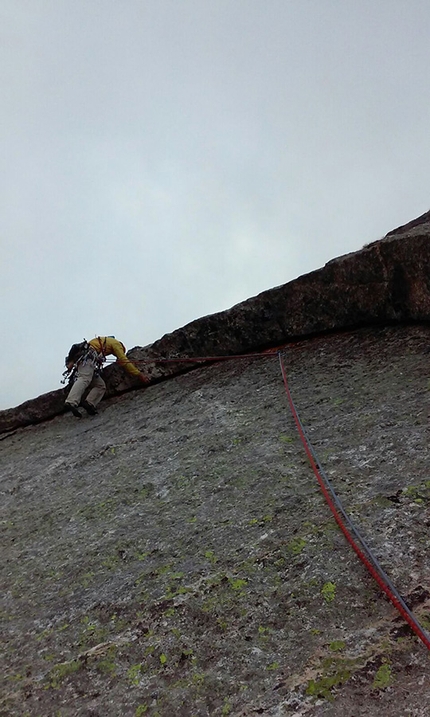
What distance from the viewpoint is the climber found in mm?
7879

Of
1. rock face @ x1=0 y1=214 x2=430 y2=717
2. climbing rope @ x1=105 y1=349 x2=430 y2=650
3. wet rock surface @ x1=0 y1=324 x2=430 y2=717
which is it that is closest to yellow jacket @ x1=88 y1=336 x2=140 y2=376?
rock face @ x1=0 y1=214 x2=430 y2=717

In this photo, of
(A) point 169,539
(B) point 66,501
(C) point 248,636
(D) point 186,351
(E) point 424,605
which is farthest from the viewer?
(D) point 186,351

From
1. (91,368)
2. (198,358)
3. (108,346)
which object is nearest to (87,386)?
(91,368)

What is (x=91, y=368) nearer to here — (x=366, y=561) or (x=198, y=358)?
(x=198, y=358)

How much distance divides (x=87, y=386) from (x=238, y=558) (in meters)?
5.17

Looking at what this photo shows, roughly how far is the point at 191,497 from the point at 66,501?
1.64 meters

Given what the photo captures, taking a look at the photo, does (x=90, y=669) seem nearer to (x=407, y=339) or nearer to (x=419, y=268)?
(x=407, y=339)

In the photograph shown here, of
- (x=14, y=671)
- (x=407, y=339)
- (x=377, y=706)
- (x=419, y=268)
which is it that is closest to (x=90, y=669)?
(x=14, y=671)

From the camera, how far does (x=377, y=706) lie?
223 centimetres

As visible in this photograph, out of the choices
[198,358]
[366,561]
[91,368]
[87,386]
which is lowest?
[366,561]

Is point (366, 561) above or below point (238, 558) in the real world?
below

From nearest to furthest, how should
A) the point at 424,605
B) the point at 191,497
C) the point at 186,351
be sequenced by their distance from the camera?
the point at 424,605, the point at 191,497, the point at 186,351

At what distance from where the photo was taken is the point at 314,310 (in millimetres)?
6734

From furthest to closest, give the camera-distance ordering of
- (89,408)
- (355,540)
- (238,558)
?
1. (89,408)
2. (238,558)
3. (355,540)
